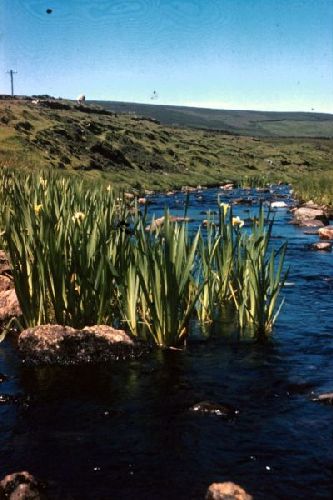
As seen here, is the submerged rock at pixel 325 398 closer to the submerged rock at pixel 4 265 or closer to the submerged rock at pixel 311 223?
the submerged rock at pixel 4 265

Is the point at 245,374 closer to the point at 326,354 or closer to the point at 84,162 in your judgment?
the point at 326,354

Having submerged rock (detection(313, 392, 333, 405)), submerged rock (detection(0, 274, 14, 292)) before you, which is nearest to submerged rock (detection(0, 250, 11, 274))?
submerged rock (detection(0, 274, 14, 292))

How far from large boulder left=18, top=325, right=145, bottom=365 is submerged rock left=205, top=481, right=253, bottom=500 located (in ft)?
10.6

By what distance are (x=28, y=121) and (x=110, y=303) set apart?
46448 mm

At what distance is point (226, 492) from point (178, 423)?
1509mm

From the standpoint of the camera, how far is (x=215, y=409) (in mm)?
5938

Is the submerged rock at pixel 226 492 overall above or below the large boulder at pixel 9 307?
above

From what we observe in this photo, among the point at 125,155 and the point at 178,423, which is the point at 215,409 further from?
the point at 125,155

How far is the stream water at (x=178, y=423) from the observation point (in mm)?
4684

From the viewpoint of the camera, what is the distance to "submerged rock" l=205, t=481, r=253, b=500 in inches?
164

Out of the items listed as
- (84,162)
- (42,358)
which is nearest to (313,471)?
(42,358)

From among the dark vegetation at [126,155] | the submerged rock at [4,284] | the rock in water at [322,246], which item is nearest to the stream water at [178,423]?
the submerged rock at [4,284]

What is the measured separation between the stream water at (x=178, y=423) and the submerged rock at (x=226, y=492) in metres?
0.17

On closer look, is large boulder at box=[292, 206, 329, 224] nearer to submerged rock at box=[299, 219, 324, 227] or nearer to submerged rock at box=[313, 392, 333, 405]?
submerged rock at box=[299, 219, 324, 227]
